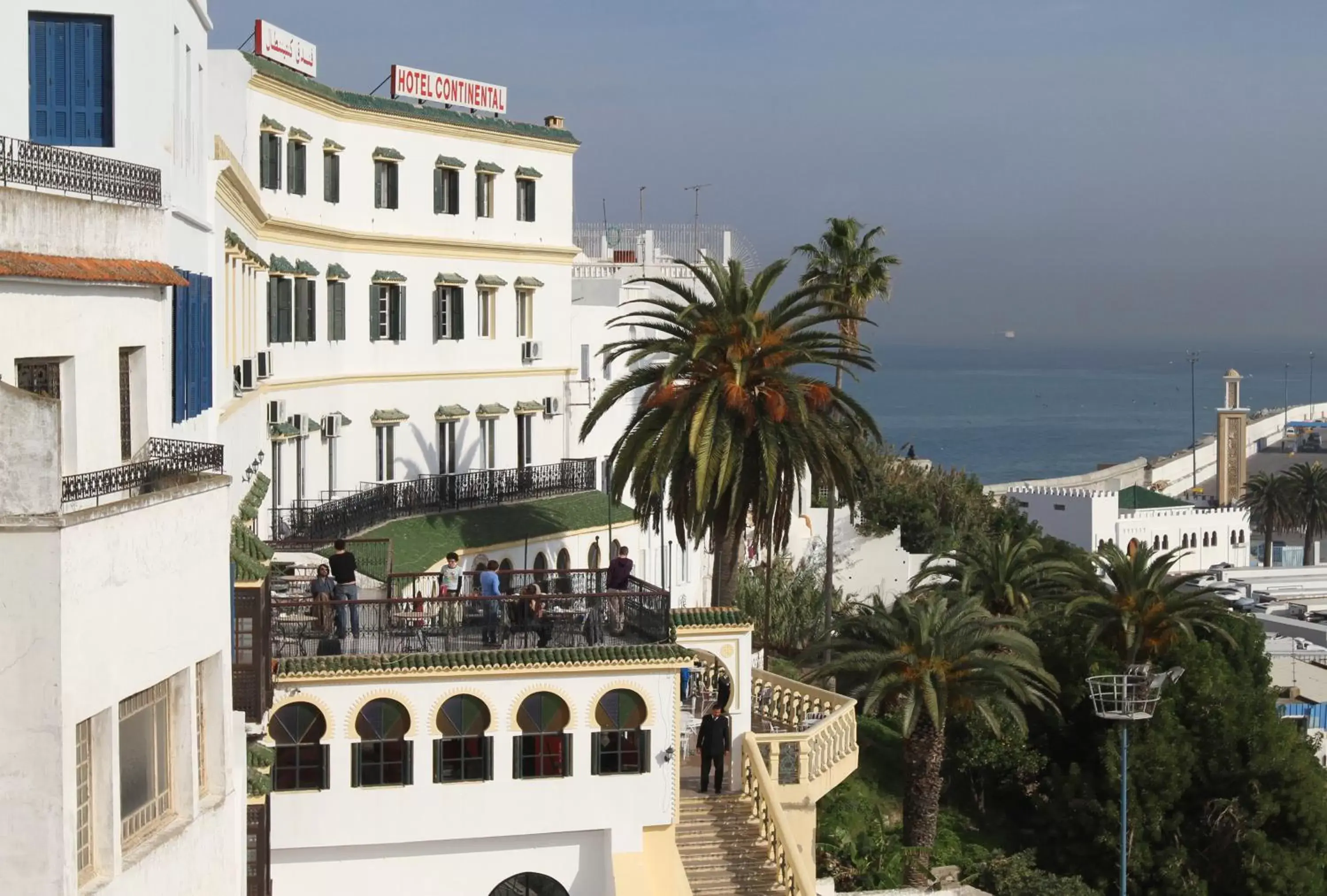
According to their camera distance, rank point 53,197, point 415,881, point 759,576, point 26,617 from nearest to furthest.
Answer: point 26,617 → point 53,197 → point 415,881 → point 759,576

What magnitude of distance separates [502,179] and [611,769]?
2076 centimetres

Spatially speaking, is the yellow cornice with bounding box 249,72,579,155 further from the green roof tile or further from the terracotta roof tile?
the terracotta roof tile

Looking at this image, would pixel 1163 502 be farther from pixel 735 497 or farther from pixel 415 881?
pixel 415 881

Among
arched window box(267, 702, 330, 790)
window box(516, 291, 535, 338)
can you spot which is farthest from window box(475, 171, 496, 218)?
arched window box(267, 702, 330, 790)

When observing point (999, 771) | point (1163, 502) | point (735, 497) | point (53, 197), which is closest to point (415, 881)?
point (735, 497)

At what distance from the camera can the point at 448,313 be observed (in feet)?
141

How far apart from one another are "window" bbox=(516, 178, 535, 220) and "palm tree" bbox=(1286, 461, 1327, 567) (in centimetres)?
6910

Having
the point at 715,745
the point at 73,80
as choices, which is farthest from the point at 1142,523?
the point at 73,80

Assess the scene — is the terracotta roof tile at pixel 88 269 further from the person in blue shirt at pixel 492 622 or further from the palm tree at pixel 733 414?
the palm tree at pixel 733 414

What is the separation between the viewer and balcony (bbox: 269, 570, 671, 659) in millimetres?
26000

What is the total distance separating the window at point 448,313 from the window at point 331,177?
414 cm

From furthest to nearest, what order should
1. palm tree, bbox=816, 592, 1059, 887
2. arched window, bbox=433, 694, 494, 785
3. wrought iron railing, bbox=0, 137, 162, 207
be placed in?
palm tree, bbox=816, 592, 1059, 887 < arched window, bbox=433, 694, 494, 785 < wrought iron railing, bbox=0, 137, 162, 207

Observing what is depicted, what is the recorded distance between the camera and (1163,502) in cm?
9725

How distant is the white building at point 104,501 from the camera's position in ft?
41.8
